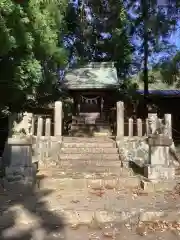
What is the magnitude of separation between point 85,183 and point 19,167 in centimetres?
180

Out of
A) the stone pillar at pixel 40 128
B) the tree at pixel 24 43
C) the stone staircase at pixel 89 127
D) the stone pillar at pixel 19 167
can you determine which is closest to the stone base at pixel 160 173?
the stone pillar at pixel 19 167

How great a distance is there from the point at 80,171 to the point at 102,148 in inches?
107

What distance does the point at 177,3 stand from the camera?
16844mm

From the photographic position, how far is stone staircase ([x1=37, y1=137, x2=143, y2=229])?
266 inches

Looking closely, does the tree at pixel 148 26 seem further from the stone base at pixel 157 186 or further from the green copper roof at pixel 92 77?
the stone base at pixel 157 186

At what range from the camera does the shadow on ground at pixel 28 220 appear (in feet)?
→ 19.4

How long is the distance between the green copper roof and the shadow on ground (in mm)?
12184

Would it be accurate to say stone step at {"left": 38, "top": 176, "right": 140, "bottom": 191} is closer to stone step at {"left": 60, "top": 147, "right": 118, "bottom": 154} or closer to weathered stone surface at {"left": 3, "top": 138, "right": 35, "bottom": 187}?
weathered stone surface at {"left": 3, "top": 138, "right": 35, "bottom": 187}

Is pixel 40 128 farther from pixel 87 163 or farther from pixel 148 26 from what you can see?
pixel 148 26

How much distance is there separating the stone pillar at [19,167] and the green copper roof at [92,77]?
414 inches

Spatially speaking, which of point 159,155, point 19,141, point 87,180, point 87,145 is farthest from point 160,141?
point 87,145

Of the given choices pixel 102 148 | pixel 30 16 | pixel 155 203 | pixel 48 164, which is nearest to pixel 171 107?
pixel 102 148

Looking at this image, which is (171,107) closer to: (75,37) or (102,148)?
(75,37)

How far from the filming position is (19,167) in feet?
30.5
